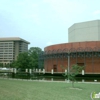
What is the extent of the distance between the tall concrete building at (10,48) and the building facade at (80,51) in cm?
8742

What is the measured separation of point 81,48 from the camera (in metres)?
48.1

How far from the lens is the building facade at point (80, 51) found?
153ft

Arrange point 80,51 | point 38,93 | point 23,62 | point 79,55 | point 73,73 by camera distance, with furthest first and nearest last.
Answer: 1. point 23,62
2. point 79,55
3. point 80,51
4. point 73,73
5. point 38,93

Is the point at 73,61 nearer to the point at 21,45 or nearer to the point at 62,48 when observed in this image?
the point at 62,48

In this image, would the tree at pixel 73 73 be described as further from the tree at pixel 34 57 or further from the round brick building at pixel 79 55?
the tree at pixel 34 57

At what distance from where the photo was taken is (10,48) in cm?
14588

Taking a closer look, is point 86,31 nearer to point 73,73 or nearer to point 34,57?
point 73,73

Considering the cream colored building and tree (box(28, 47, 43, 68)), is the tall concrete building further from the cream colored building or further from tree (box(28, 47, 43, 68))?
the cream colored building

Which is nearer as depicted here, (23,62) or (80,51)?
(80,51)

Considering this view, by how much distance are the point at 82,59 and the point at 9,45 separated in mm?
107224

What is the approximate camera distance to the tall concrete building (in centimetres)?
14175

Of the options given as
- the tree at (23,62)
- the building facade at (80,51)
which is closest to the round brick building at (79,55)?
the building facade at (80,51)

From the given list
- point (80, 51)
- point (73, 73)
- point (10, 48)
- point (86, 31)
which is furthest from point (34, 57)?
point (73, 73)

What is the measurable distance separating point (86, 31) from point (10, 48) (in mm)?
97411
